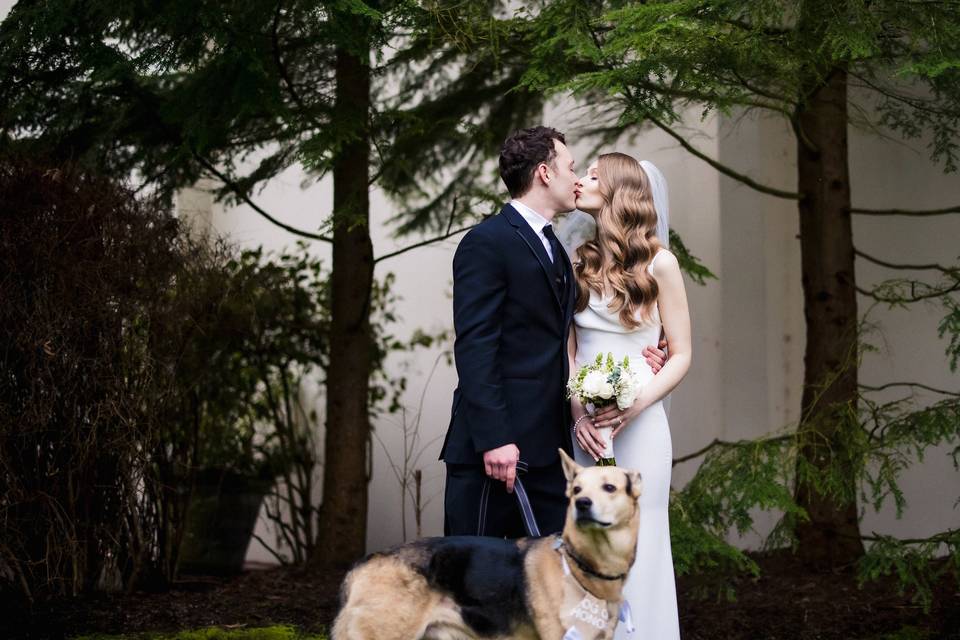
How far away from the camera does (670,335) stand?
4.42 meters

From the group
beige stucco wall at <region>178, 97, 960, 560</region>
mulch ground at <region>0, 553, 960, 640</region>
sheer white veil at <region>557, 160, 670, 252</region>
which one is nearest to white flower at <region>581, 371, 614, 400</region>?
sheer white veil at <region>557, 160, 670, 252</region>

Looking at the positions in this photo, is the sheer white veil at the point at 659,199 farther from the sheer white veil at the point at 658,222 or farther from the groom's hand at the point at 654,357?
the groom's hand at the point at 654,357

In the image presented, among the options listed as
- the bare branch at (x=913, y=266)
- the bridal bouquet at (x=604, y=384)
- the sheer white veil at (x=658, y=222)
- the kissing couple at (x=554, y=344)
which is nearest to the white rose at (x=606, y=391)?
the bridal bouquet at (x=604, y=384)

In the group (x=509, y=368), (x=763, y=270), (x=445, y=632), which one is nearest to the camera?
(x=445, y=632)

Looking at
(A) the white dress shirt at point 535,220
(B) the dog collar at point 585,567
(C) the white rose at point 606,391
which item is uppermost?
(A) the white dress shirt at point 535,220

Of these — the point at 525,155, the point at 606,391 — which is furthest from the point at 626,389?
the point at 525,155

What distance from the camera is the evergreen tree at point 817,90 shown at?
16.7 ft

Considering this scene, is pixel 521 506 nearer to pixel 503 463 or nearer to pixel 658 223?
pixel 503 463

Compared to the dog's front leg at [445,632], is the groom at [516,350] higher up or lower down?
higher up

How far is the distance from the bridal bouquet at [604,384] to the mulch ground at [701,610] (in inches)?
104

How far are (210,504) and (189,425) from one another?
1479 mm

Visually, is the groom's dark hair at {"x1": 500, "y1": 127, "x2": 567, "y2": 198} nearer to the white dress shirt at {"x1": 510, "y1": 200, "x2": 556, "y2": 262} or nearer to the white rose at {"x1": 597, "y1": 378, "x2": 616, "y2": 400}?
the white dress shirt at {"x1": 510, "y1": 200, "x2": 556, "y2": 262}

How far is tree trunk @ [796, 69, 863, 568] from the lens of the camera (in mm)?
7391

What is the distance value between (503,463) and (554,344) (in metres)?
0.54
